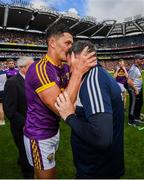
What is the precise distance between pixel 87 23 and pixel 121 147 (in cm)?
8819

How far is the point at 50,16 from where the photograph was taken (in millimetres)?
78438

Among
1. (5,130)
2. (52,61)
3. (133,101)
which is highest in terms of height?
(52,61)

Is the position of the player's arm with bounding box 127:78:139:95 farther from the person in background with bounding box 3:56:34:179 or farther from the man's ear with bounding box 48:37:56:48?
the man's ear with bounding box 48:37:56:48

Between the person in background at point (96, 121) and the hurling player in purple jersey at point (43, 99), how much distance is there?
81cm

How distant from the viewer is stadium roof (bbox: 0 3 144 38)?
7181cm

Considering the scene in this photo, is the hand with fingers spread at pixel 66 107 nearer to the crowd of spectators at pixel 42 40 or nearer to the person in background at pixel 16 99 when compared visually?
the person in background at pixel 16 99

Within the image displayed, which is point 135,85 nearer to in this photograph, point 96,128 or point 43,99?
point 43,99

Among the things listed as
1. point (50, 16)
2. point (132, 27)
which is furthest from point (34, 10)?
point (132, 27)

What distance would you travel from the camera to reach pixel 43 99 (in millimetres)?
3525

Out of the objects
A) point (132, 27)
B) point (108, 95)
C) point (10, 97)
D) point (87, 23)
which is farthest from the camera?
point (132, 27)

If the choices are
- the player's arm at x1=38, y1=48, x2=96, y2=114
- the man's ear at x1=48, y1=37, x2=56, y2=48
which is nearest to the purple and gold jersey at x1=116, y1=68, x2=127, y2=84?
the man's ear at x1=48, y1=37, x2=56, y2=48

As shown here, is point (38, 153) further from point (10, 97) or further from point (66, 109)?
point (10, 97)

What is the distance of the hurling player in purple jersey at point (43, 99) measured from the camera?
370cm

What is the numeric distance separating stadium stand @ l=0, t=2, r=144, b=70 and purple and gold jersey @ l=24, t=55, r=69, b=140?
60.0 m
